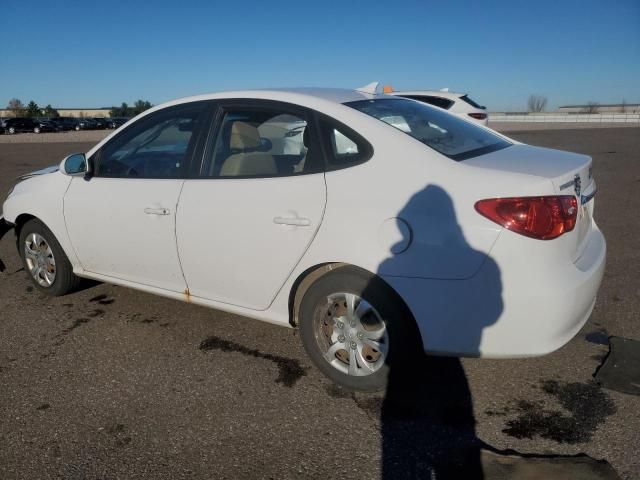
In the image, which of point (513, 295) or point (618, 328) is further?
point (618, 328)

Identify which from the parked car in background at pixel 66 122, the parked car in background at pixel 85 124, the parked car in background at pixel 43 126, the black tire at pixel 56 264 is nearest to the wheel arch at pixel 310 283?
the black tire at pixel 56 264

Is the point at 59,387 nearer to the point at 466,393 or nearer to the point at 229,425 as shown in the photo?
the point at 229,425

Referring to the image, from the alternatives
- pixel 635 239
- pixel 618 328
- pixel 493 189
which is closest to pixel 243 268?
pixel 493 189

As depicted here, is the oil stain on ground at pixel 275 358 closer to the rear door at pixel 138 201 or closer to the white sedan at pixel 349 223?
the white sedan at pixel 349 223

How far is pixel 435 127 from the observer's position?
3305 millimetres

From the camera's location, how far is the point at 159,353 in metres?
3.65

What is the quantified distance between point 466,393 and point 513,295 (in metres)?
0.81

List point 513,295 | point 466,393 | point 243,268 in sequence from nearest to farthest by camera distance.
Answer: point 513,295, point 466,393, point 243,268

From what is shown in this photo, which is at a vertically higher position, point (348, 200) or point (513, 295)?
point (348, 200)

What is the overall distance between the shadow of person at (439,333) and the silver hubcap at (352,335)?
3.9 inches

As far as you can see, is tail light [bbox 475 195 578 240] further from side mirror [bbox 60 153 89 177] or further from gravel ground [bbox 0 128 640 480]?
side mirror [bbox 60 153 89 177]

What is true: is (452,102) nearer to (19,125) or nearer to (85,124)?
(19,125)

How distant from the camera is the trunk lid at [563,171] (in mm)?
2646

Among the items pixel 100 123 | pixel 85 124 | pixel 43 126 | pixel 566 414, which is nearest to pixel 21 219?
pixel 566 414
